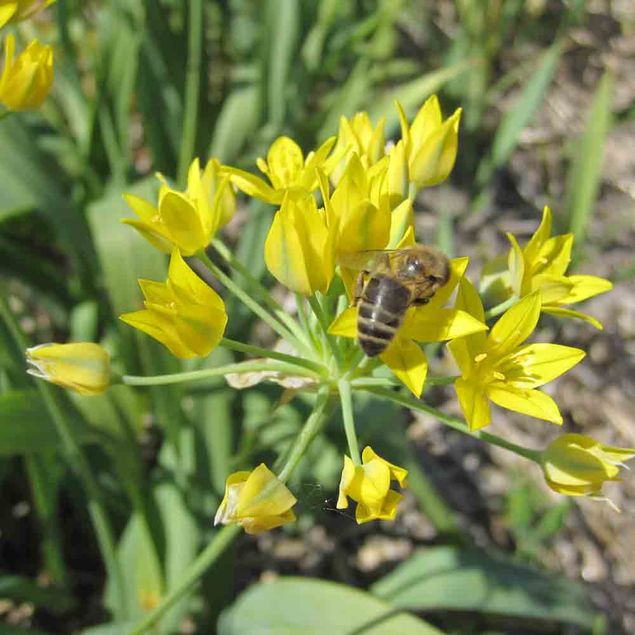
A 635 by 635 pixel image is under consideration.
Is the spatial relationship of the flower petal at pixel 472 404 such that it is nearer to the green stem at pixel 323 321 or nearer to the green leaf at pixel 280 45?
the green stem at pixel 323 321

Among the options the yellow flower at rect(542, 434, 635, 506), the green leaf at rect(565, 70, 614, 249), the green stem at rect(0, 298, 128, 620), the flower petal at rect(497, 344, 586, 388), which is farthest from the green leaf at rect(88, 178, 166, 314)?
the green leaf at rect(565, 70, 614, 249)

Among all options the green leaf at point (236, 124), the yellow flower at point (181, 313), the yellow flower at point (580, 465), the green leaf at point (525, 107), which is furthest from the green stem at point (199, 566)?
the green leaf at point (525, 107)

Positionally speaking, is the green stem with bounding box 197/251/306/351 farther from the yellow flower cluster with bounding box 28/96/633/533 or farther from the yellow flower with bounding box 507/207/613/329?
the yellow flower with bounding box 507/207/613/329

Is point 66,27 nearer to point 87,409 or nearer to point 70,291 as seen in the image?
point 70,291

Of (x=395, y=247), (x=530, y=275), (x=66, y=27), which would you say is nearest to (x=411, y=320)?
(x=395, y=247)

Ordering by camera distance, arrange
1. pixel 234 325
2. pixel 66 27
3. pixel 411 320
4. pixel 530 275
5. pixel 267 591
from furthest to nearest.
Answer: pixel 66 27, pixel 234 325, pixel 267 591, pixel 530 275, pixel 411 320

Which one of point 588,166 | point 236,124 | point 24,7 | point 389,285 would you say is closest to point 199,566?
point 389,285

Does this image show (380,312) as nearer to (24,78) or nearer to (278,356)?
(278,356)
